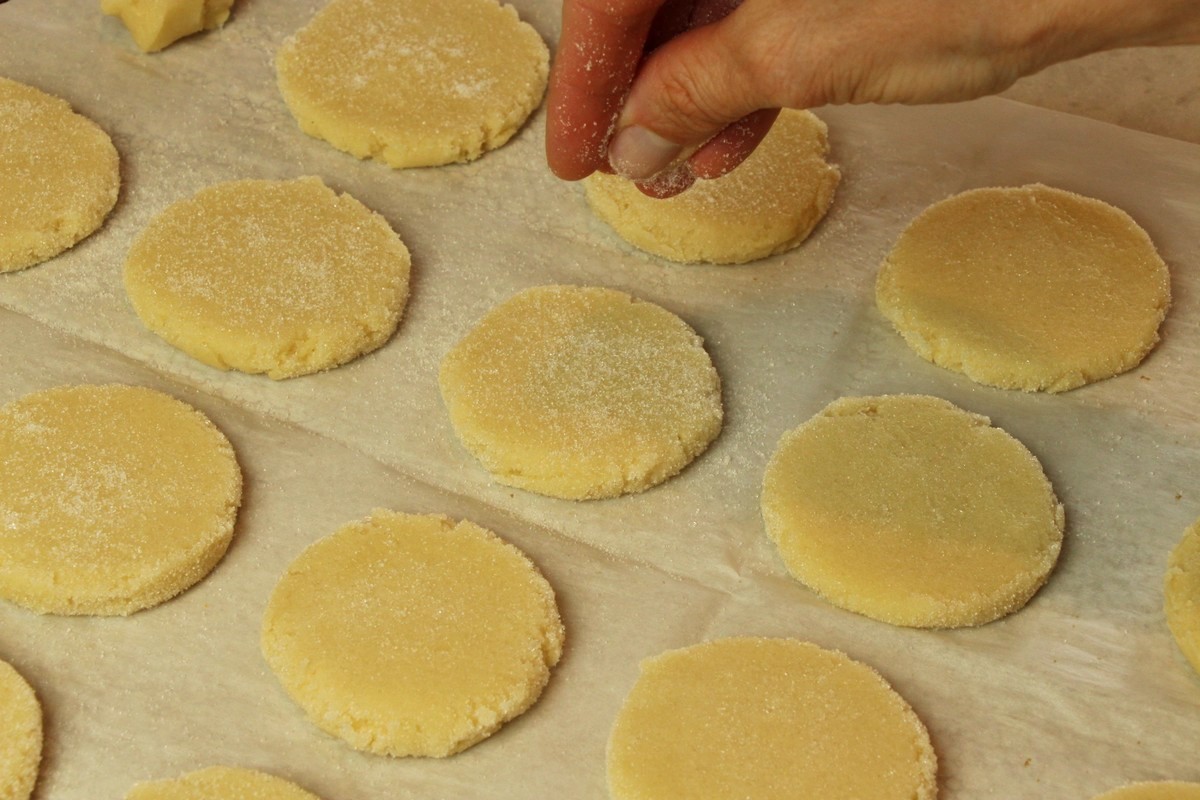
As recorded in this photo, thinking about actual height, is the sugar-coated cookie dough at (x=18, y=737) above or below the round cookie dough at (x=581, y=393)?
below

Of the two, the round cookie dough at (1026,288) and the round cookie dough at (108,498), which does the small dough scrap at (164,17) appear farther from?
the round cookie dough at (1026,288)

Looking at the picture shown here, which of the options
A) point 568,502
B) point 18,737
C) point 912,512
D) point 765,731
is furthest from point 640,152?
point 18,737

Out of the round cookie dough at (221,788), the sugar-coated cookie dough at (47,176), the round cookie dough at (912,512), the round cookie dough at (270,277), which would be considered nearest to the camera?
the round cookie dough at (221,788)

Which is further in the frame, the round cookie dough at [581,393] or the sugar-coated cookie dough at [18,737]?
the round cookie dough at [581,393]

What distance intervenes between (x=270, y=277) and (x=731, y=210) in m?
0.73

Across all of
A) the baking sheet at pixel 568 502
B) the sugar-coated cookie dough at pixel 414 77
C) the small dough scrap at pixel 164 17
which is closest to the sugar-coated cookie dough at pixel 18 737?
the baking sheet at pixel 568 502

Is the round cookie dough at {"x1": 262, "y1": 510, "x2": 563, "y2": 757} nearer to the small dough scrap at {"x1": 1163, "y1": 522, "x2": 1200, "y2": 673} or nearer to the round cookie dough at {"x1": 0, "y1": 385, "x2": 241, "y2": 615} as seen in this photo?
the round cookie dough at {"x1": 0, "y1": 385, "x2": 241, "y2": 615}

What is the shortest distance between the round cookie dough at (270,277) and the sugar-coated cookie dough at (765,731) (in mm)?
709

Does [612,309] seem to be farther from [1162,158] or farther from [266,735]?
[1162,158]

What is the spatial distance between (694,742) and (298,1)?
5.46ft

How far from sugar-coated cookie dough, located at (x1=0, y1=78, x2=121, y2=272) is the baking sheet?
39 mm

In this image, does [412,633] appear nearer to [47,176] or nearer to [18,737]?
[18,737]

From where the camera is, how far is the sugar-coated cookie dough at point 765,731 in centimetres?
146

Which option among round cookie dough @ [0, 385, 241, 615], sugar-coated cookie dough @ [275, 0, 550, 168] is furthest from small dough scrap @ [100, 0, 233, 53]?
round cookie dough @ [0, 385, 241, 615]
